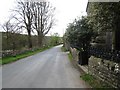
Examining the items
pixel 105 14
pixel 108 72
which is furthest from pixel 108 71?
pixel 105 14

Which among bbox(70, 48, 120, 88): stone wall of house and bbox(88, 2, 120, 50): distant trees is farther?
bbox(88, 2, 120, 50): distant trees

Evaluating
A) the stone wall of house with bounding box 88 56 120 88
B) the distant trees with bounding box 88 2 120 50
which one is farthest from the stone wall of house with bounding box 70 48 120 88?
the distant trees with bounding box 88 2 120 50

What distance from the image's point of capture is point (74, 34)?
23578 mm

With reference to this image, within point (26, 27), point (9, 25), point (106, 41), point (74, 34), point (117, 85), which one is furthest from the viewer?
point (26, 27)

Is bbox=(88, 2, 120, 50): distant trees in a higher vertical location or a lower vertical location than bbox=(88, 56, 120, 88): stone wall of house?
higher

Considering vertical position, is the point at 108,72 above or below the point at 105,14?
below

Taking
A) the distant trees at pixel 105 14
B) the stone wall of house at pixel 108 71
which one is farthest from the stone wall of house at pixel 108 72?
the distant trees at pixel 105 14

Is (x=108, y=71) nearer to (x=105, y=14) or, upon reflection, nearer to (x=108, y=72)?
(x=108, y=72)

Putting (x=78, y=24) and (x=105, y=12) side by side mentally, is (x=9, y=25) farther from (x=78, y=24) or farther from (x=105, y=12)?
(x=105, y=12)

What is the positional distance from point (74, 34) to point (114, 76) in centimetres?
1502

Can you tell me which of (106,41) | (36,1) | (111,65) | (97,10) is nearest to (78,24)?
(106,41)

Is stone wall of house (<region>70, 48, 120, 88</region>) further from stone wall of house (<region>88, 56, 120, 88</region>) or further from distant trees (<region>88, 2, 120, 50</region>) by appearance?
distant trees (<region>88, 2, 120, 50</region>)

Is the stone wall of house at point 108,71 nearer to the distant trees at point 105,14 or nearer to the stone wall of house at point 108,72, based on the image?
the stone wall of house at point 108,72

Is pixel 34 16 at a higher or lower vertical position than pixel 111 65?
higher
